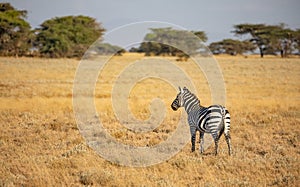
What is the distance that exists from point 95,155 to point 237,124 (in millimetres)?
5727

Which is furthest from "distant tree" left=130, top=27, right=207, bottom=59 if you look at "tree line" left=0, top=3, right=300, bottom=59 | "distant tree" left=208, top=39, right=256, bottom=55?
"distant tree" left=208, top=39, right=256, bottom=55

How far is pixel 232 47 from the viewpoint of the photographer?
85.1 meters

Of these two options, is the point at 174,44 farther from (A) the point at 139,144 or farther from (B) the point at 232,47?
(A) the point at 139,144

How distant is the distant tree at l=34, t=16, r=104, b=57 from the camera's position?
63.6m

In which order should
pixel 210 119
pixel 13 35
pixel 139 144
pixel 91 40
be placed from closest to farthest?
pixel 210 119
pixel 139 144
pixel 13 35
pixel 91 40

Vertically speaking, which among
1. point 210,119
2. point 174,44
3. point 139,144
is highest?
point 174,44

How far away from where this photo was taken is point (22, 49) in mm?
64062

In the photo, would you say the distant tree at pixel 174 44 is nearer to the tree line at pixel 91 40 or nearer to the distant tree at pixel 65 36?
the tree line at pixel 91 40

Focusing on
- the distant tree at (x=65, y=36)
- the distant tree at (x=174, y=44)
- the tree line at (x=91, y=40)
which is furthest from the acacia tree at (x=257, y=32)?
the distant tree at (x=65, y=36)

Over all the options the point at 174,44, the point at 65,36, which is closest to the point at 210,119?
the point at 174,44

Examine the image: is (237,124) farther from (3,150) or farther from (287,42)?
(287,42)

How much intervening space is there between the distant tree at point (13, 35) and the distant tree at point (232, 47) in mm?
38597

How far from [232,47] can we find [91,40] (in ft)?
101

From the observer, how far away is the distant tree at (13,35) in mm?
63062
